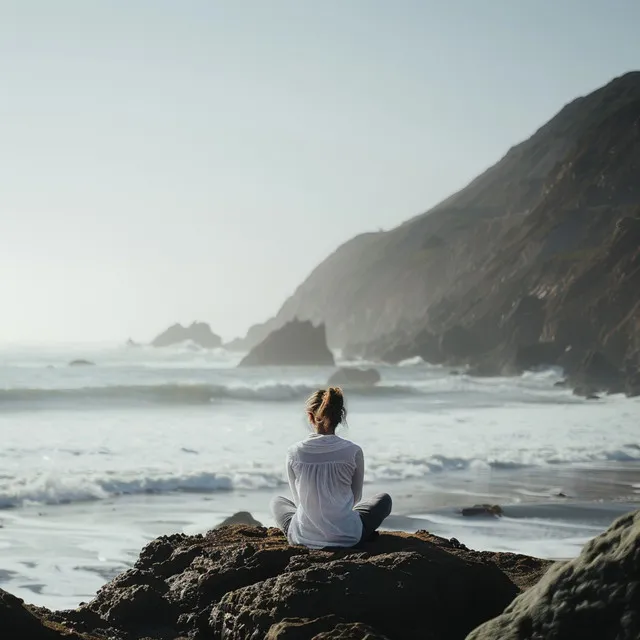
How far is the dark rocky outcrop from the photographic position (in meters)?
61.2

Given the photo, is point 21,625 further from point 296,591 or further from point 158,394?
point 158,394

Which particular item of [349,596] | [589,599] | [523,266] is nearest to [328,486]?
[349,596]

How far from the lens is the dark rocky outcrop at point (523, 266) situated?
61.2 m

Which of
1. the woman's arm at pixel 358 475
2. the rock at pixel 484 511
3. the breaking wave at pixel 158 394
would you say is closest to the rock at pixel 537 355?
the breaking wave at pixel 158 394

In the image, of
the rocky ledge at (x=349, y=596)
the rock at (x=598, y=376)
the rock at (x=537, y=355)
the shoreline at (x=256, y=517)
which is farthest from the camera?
the rock at (x=537, y=355)

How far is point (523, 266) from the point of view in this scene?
75.3 meters

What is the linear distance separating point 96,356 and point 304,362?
46.0ft

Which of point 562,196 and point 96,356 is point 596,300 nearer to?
point 562,196

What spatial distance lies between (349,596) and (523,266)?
238 ft

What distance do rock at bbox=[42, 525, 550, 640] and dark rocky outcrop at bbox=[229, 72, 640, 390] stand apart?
1562 inches

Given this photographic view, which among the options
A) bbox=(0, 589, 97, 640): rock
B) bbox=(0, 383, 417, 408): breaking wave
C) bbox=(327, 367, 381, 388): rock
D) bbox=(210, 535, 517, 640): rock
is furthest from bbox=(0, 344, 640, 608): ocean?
bbox=(327, 367, 381, 388): rock

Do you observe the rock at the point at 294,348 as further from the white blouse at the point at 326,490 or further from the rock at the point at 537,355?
the white blouse at the point at 326,490

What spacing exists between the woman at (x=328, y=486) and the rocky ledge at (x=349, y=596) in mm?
140

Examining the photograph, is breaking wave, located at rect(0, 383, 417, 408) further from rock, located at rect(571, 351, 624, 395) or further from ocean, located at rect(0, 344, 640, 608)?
rock, located at rect(571, 351, 624, 395)
